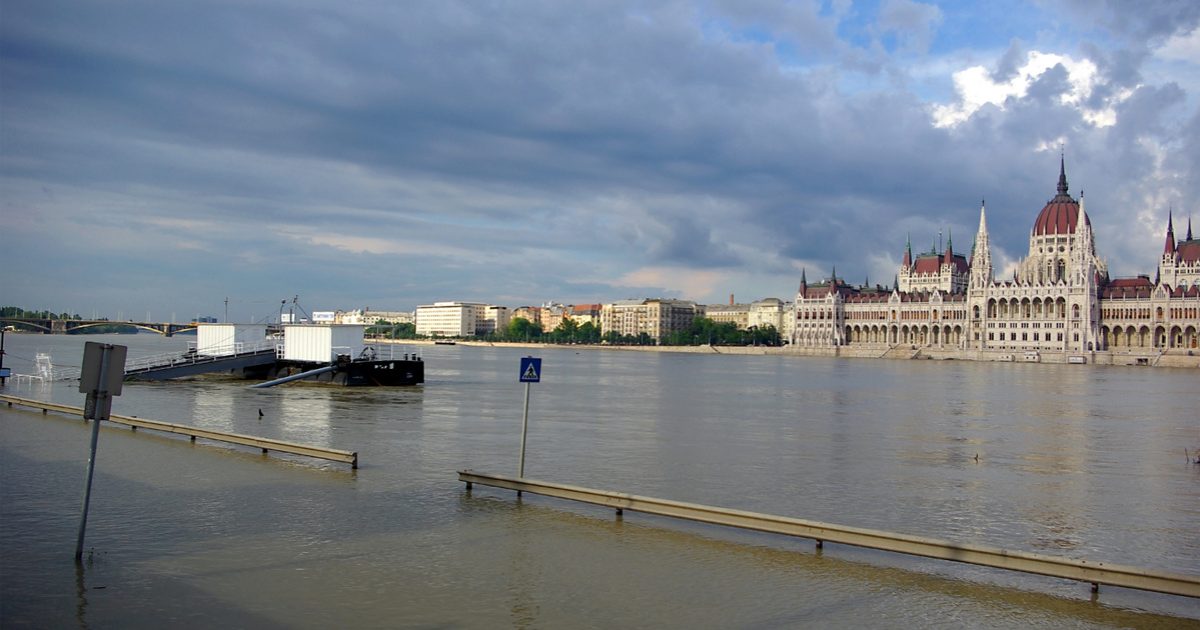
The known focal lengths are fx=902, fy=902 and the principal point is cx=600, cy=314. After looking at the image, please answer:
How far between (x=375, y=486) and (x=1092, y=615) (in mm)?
14055

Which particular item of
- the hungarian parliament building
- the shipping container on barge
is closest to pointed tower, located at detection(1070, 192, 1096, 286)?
the hungarian parliament building

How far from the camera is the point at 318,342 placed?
62938 millimetres

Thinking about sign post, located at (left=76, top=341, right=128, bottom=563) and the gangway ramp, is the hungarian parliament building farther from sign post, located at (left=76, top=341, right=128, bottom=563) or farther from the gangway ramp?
sign post, located at (left=76, top=341, right=128, bottom=563)

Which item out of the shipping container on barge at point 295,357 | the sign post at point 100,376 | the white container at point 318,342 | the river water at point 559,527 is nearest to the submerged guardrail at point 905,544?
the river water at point 559,527

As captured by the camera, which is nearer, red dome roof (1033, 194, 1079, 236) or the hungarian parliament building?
the hungarian parliament building

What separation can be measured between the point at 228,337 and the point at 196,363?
348 inches

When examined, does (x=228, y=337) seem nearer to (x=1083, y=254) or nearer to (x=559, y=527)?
(x=559, y=527)

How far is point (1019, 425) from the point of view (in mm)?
43281

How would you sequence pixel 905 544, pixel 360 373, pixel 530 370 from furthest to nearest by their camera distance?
pixel 360 373 → pixel 530 370 → pixel 905 544

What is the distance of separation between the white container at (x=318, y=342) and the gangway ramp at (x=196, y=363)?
148cm

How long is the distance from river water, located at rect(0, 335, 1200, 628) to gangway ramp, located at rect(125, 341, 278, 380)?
19728 millimetres

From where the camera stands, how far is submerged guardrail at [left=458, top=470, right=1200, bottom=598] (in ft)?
39.8

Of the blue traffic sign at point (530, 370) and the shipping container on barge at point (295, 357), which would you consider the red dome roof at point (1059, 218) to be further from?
the blue traffic sign at point (530, 370)

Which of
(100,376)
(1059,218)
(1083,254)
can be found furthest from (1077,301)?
(100,376)
